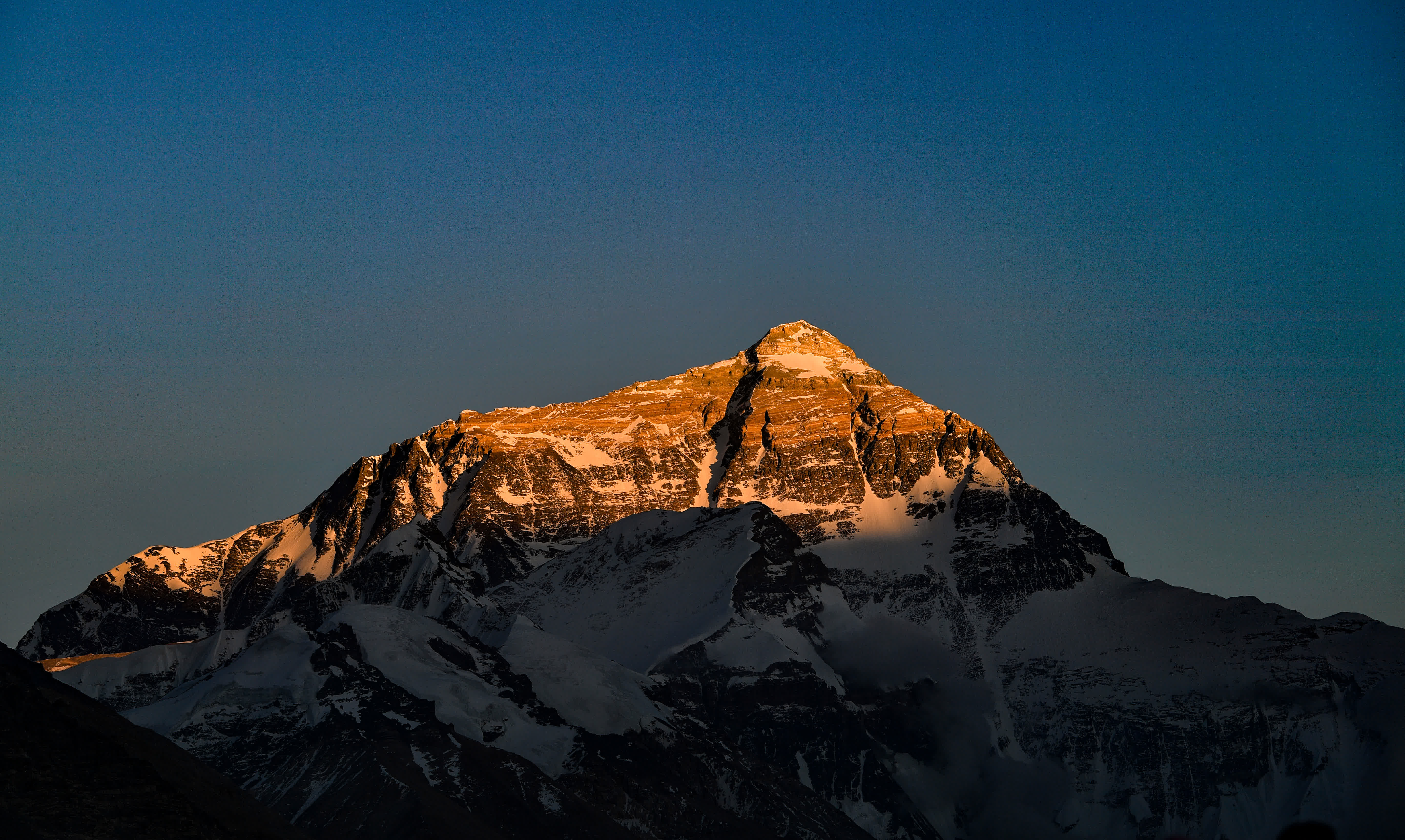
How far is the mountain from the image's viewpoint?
153375mm

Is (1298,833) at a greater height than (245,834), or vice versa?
(1298,833)

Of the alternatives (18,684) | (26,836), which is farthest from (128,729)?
(26,836)

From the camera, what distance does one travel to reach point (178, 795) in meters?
159

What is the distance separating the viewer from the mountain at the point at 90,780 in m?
153

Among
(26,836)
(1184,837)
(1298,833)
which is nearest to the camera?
(1298,833)

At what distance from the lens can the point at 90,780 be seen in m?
158

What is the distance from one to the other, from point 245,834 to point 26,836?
682 inches

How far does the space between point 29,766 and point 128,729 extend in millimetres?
12004

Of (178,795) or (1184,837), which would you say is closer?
(1184,837)

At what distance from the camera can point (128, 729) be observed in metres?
168

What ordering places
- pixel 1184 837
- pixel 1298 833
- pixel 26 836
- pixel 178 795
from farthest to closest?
pixel 178 795
pixel 26 836
pixel 1184 837
pixel 1298 833

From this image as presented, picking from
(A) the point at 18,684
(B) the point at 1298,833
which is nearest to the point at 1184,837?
(B) the point at 1298,833

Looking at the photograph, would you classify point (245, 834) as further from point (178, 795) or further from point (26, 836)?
point (26, 836)

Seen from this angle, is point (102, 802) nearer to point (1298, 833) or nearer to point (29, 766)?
point (29, 766)
